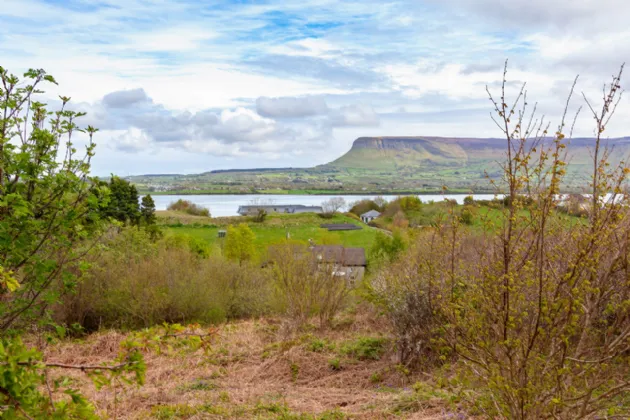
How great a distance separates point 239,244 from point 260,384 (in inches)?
1186

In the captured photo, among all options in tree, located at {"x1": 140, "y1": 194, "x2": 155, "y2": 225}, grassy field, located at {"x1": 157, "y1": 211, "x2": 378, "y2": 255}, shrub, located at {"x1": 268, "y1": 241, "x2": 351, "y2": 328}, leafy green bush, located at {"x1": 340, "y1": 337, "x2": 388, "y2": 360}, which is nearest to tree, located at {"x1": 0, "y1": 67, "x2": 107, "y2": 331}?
leafy green bush, located at {"x1": 340, "y1": 337, "x2": 388, "y2": 360}

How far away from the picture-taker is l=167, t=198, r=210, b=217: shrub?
75625 mm

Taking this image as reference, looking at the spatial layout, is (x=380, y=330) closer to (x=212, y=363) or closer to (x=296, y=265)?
(x=296, y=265)

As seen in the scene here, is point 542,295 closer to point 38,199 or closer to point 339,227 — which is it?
point 38,199

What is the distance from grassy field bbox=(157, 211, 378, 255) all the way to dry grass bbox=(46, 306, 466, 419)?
37.8m

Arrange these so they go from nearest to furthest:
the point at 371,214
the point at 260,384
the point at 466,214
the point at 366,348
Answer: the point at 466,214
the point at 260,384
the point at 366,348
the point at 371,214

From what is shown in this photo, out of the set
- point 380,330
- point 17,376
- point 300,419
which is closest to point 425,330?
point 300,419

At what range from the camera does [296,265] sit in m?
14.2

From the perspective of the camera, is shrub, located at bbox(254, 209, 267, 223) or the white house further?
the white house

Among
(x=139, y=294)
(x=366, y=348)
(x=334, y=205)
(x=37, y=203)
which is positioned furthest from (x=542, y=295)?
(x=334, y=205)

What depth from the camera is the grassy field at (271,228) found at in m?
55.6

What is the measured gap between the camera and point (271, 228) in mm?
64438

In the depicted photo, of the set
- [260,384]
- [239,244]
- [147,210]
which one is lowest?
[239,244]

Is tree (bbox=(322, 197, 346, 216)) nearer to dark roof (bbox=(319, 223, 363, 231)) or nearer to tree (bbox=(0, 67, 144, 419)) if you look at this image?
dark roof (bbox=(319, 223, 363, 231))
